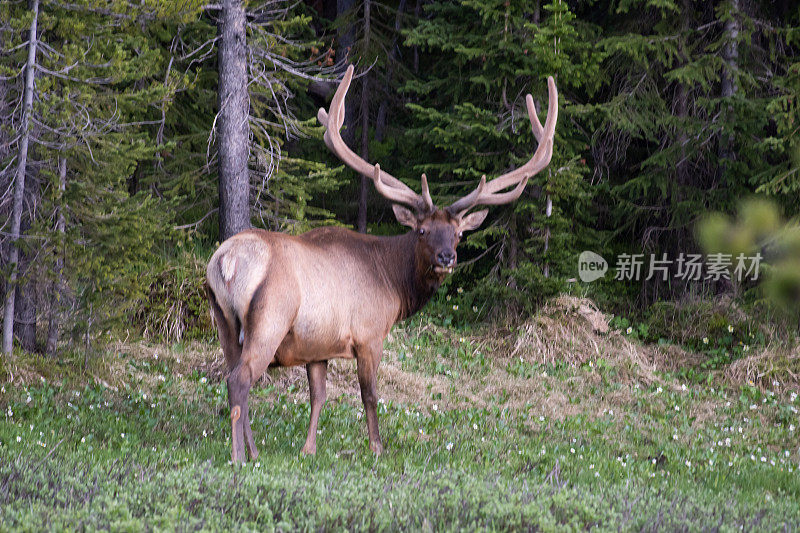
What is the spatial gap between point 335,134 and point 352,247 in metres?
1.22

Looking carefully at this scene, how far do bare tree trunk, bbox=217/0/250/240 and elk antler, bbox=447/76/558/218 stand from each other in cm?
380

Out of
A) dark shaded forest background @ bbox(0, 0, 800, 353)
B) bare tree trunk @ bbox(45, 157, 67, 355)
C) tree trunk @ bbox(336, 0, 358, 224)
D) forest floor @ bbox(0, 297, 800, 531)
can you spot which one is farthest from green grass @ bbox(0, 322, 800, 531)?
tree trunk @ bbox(336, 0, 358, 224)

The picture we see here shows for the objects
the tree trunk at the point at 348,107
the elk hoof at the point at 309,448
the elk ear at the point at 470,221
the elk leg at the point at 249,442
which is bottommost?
the elk hoof at the point at 309,448

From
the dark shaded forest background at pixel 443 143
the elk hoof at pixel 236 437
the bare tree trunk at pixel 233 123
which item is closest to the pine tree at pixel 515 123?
the dark shaded forest background at pixel 443 143

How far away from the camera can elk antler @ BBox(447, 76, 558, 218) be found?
7.90 m

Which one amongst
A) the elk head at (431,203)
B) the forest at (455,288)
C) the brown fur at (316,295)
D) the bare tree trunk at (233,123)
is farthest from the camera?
the bare tree trunk at (233,123)

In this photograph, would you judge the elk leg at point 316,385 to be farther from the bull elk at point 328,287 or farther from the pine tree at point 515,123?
the pine tree at point 515,123

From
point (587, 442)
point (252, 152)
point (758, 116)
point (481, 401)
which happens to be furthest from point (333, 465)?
point (758, 116)

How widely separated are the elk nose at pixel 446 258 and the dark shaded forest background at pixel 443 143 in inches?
130

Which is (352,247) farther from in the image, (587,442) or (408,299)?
(587,442)

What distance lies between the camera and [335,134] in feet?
26.9

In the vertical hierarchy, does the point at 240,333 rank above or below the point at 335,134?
below

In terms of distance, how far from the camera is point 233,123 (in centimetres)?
1099

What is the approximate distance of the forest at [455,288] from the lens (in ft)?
17.2
